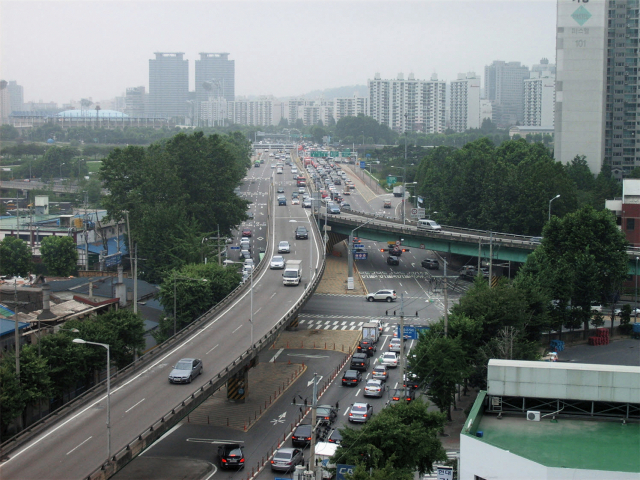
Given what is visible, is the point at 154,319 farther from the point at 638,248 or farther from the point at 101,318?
the point at 638,248

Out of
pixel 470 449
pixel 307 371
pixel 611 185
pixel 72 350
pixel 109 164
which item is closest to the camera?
pixel 470 449

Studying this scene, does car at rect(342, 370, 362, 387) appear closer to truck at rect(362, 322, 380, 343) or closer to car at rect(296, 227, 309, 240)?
truck at rect(362, 322, 380, 343)

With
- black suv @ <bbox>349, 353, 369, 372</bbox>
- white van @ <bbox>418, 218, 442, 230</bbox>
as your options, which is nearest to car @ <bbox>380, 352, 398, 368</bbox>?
black suv @ <bbox>349, 353, 369, 372</bbox>

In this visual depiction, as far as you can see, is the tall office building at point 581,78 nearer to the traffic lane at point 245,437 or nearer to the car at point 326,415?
the traffic lane at point 245,437

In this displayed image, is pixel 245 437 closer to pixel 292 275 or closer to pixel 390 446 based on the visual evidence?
pixel 390 446

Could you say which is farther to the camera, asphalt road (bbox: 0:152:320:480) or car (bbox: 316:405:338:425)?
car (bbox: 316:405:338:425)

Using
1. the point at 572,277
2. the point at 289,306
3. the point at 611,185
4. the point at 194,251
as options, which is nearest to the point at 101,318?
the point at 289,306

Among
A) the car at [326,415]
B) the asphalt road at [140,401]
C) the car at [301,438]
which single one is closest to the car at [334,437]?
the car at [301,438]

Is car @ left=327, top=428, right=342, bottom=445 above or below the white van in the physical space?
below
